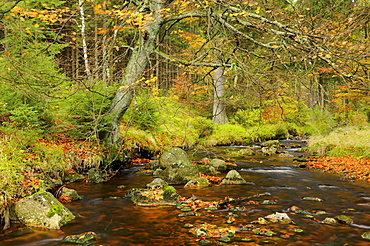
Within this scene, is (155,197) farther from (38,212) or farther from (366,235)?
(366,235)

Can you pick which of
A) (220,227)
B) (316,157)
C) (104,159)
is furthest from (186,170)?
(316,157)

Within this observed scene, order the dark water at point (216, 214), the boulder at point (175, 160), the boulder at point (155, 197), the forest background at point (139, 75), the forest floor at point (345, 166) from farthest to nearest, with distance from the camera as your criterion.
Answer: the boulder at point (175, 160), the forest floor at point (345, 166), the boulder at point (155, 197), the forest background at point (139, 75), the dark water at point (216, 214)

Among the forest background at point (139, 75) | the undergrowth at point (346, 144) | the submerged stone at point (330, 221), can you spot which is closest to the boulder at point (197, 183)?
the forest background at point (139, 75)

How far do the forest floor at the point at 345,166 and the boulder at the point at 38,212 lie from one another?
28.5ft

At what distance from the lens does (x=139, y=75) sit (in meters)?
6.33

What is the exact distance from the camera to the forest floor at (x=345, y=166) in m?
9.53

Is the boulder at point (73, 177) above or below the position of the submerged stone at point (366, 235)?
above

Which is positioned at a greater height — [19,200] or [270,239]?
[19,200]

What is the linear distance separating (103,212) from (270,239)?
3571 mm

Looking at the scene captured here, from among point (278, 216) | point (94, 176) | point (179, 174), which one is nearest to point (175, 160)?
point (179, 174)

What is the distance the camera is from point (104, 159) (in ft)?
31.7

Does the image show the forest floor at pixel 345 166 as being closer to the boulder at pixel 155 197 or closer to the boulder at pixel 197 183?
the boulder at pixel 197 183

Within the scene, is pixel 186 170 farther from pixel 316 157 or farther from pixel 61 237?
pixel 316 157

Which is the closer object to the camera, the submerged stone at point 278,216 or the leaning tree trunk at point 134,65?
the submerged stone at point 278,216
